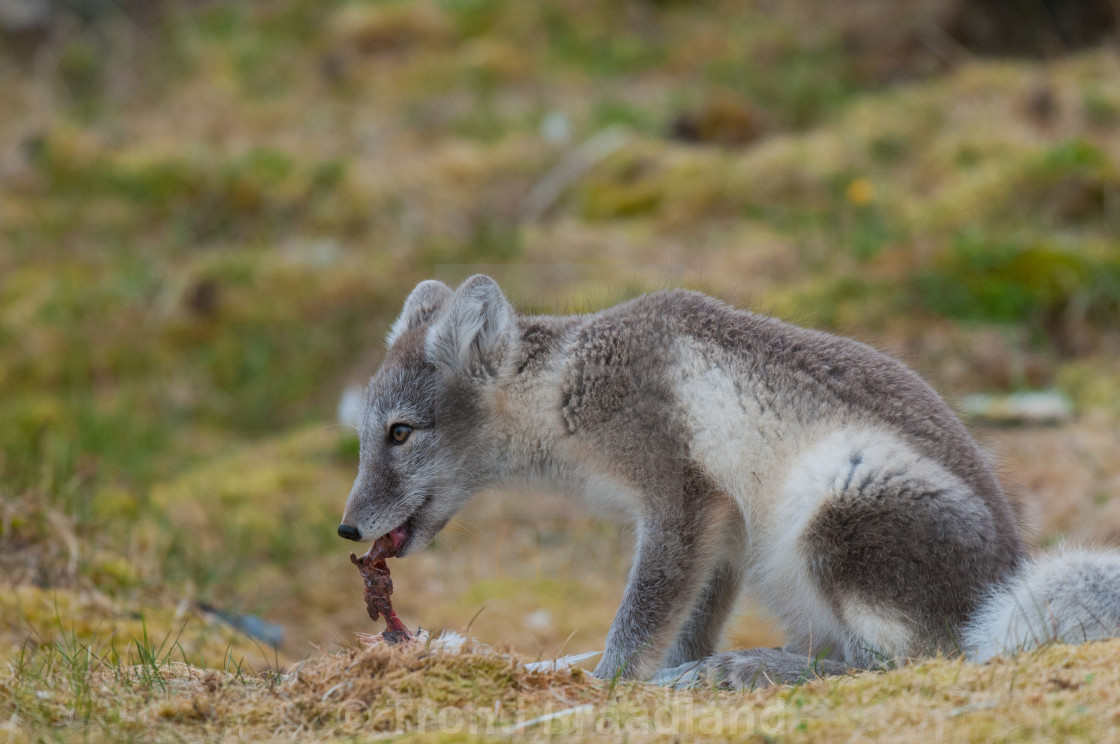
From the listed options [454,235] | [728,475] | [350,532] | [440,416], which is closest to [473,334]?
[440,416]

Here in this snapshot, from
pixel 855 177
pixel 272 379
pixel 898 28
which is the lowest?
pixel 272 379

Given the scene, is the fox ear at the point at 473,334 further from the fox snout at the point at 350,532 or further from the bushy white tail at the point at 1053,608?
the bushy white tail at the point at 1053,608

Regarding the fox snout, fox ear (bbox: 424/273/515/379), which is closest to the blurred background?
fox ear (bbox: 424/273/515/379)

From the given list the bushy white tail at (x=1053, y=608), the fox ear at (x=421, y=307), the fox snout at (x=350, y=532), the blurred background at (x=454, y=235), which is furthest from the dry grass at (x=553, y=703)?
the fox ear at (x=421, y=307)

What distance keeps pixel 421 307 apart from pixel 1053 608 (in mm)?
3141

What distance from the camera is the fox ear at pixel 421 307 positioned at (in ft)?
17.5

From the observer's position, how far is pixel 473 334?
16.0 feet

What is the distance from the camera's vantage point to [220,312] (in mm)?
10688

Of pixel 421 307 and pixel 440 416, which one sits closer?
pixel 440 416

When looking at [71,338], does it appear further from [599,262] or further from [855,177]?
[855,177]

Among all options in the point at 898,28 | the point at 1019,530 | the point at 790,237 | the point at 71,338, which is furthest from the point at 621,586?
the point at 898,28

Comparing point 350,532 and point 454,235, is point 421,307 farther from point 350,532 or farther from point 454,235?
point 454,235

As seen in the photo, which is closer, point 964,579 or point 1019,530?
point 964,579

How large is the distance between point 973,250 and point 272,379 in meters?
6.44
